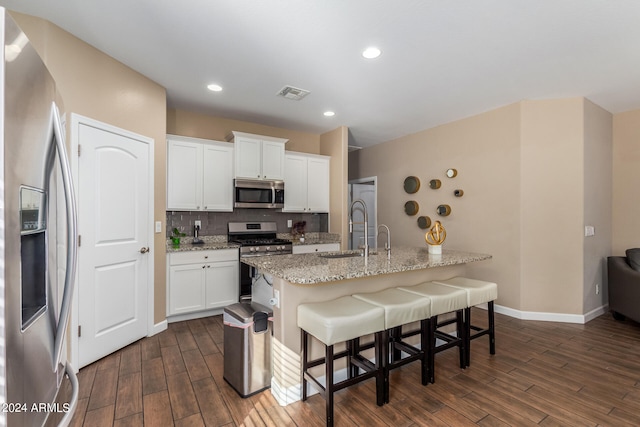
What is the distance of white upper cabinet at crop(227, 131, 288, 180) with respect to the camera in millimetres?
4316

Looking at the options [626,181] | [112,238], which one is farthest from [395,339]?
[626,181]

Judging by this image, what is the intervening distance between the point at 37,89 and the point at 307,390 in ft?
7.26

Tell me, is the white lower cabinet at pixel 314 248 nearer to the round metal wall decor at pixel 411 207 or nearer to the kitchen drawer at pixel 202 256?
the kitchen drawer at pixel 202 256

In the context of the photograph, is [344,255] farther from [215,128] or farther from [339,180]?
[215,128]

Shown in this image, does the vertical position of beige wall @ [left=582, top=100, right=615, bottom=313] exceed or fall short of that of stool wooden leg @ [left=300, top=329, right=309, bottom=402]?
it exceeds it

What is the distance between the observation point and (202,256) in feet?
12.4

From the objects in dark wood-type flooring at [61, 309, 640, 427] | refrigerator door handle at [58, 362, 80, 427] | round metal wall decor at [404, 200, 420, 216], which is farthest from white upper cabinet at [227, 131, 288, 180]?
refrigerator door handle at [58, 362, 80, 427]

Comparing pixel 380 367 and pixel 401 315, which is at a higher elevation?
pixel 401 315

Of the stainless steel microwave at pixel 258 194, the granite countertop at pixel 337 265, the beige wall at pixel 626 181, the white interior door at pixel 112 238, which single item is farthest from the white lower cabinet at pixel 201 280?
the beige wall at pixel 626 181

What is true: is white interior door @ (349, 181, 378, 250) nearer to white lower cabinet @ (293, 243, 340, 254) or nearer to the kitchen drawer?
white lower cabinet @ (293, 243, 340, 254)

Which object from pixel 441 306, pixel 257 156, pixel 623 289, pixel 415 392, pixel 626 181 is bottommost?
pixel 415 392

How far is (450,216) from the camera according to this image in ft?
15.1

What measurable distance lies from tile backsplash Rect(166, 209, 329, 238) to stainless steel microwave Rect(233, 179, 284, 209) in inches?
14.1

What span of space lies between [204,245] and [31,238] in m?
3.35
